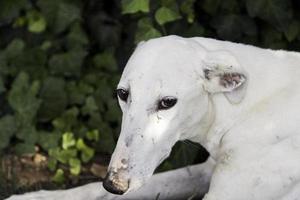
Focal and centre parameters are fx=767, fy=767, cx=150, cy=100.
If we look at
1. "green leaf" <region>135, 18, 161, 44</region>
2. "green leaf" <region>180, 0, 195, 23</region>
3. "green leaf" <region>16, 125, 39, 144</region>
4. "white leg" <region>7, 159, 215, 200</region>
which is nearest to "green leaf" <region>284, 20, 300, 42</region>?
→ "green leaf" <region>180, 0, 195, 23</region>

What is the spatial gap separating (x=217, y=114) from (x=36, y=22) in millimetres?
1688

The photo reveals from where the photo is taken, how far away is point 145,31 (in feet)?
13.0

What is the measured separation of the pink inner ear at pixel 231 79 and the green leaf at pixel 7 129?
1623mm

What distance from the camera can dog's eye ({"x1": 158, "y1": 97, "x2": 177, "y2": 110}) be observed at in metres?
2.85

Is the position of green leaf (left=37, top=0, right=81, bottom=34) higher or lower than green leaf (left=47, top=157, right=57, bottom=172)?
higher

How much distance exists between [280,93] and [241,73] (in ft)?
0.81

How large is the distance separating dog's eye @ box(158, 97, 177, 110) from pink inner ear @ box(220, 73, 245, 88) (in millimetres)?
247

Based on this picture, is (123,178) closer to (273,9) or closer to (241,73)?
(241,73)

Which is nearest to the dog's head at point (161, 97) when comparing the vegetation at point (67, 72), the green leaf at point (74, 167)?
the vegetation at point (67, 72)

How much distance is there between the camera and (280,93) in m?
3.14

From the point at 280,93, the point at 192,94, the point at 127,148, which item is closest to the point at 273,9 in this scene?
the point at 280,93

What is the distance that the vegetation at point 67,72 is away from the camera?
4227 millimetres

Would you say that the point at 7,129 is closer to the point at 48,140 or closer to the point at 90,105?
the point at 48,140

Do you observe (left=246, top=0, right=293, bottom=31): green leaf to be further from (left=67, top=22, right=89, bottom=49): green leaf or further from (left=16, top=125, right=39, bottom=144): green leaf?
(left=16, top=125, right=39, bottom=144): green leaf
